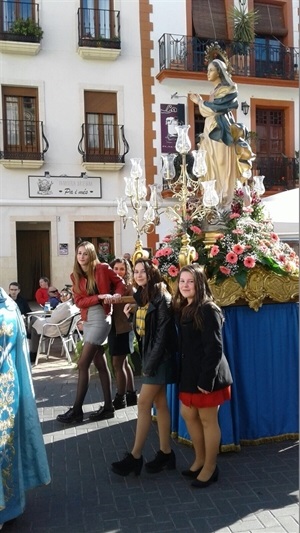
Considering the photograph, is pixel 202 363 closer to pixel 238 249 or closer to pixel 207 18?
pixel 238 249

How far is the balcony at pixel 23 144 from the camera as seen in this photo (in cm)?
1384

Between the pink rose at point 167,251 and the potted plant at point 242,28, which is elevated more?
the potted plant at point 242,28

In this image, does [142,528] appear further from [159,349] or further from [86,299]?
[86,299]

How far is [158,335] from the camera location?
4012mm

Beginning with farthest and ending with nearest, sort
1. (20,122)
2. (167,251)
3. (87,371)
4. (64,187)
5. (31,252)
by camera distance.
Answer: (31,252) < (64,187) < (20,122) < (87,371) < (167,251)

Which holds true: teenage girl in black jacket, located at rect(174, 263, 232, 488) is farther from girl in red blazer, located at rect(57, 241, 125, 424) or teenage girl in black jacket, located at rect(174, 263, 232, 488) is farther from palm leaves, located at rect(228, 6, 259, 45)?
palm leaves, located at rect(228, 6, 259, 45)

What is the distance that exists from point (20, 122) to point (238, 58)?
258 inches

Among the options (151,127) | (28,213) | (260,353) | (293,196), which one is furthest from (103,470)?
(151,127)

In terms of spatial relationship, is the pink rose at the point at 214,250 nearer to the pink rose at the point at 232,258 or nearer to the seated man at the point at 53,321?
the pink rose at the point at 232,258

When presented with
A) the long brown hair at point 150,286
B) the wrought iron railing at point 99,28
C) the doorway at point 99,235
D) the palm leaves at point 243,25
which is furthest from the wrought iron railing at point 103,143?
the long brown hair at point 150,286

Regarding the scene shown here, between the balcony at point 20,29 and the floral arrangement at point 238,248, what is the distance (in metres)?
10.6

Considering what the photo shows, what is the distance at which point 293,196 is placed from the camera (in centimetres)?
852

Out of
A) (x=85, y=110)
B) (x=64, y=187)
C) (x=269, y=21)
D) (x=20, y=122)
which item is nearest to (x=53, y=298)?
(x=64, y=187)

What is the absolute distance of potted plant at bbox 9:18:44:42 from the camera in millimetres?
13719
